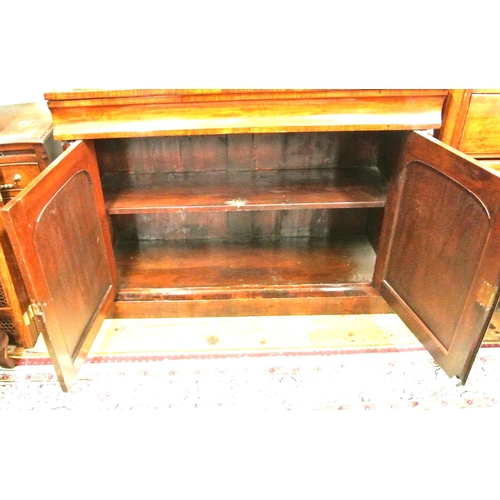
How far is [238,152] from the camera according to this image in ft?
4.77

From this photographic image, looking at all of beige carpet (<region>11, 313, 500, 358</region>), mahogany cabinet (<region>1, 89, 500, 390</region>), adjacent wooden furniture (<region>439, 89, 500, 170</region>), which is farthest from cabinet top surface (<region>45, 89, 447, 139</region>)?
beige carpet (<region>11, 313, 500, 358</region>)

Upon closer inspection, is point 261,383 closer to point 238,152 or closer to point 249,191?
point 249,191

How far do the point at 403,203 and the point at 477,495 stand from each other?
28.7 inches

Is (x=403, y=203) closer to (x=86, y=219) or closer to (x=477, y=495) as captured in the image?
(x=477, y=495)

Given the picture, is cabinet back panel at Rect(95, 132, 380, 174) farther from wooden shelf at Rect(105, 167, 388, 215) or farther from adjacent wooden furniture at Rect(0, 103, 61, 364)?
adjacent wooden furniture at Rect(0, 103, 61, 364)

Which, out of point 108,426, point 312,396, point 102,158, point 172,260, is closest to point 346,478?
point 312,396

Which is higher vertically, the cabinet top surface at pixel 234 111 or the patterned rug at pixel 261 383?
the cabinet top surface at pixel 234 111

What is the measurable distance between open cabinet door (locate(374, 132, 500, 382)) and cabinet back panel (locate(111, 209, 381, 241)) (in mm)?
377

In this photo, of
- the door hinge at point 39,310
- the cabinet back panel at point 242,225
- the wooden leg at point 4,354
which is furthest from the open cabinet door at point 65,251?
the cabinet back panel at point 242,225

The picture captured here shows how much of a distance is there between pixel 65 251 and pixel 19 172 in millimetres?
359

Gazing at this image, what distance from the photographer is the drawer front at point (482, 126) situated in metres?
1.15

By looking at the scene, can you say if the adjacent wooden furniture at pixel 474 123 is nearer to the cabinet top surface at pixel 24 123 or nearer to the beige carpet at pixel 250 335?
the beige carpet at pixel 250 335

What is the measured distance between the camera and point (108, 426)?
1.09 meters

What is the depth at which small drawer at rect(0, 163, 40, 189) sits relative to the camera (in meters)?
1.14
